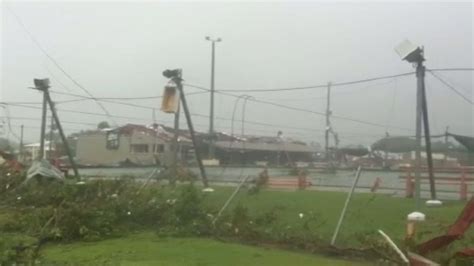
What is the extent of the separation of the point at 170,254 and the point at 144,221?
3.20 metres

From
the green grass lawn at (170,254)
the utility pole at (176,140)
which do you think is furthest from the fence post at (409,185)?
the green grass lawn at (170,254)

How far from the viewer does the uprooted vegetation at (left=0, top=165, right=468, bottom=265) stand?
1064cm

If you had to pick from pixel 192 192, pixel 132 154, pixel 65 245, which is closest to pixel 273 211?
pixel 192 192

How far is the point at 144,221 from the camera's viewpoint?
13070mm

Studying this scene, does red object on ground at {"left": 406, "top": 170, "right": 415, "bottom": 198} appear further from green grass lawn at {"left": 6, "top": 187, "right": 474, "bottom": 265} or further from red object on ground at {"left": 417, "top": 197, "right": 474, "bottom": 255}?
red object on ground at {"left": 417, "top": 197, "right": 474, "bottom": 255}

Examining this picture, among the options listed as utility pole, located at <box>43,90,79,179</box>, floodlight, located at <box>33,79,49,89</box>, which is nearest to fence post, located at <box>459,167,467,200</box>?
utility pole, located at <box>43,90,79,179</box>

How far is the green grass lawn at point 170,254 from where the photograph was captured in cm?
928

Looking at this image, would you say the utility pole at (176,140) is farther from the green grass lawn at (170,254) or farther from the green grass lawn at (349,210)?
the green grass lawn at (170,254)

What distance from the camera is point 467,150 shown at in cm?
1708

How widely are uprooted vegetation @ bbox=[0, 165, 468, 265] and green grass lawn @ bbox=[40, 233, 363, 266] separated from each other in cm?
39

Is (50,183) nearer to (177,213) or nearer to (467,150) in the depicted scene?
(177,213)

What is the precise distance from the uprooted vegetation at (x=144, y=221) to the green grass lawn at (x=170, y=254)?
39 centimetres

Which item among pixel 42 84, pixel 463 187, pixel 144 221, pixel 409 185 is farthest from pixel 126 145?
pixel 463 187

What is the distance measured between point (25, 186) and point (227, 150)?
26.6 feet
